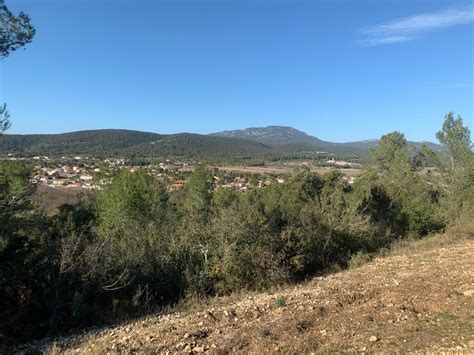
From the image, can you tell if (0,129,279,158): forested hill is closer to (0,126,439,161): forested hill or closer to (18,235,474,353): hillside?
(0,126,439,161): forested hill

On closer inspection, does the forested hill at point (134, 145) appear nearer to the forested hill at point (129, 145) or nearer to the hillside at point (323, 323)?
the forested hill at point (129, 145)

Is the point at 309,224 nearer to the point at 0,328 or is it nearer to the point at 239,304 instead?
the point at 239,304

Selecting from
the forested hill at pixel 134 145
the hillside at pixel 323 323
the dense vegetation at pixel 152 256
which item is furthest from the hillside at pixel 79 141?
the hillside at pixel 323 323

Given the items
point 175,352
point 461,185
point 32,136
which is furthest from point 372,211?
point 32,136

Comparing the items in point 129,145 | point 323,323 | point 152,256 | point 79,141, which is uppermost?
point 79,141

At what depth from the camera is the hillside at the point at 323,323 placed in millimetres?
4504

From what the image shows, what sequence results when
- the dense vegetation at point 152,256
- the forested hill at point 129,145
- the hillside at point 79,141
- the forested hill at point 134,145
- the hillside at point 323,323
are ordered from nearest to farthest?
the hillside at point 323,323, the dense vegetation at point 152,256, the hillside at point 79,141, the forested hill at point 129,145, the forested hill at point 134,145

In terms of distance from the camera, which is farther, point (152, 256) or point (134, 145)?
point (134, 145)

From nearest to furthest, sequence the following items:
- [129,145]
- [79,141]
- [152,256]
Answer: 1. [152,256]
2. [79,141]
3. [129,145]

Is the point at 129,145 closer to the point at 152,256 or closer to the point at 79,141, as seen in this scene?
the point at 79,141

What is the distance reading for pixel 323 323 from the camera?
205 inches

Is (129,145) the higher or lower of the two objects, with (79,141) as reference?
lower

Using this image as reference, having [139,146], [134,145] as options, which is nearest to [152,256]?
[139,146]

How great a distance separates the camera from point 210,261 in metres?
8.34
